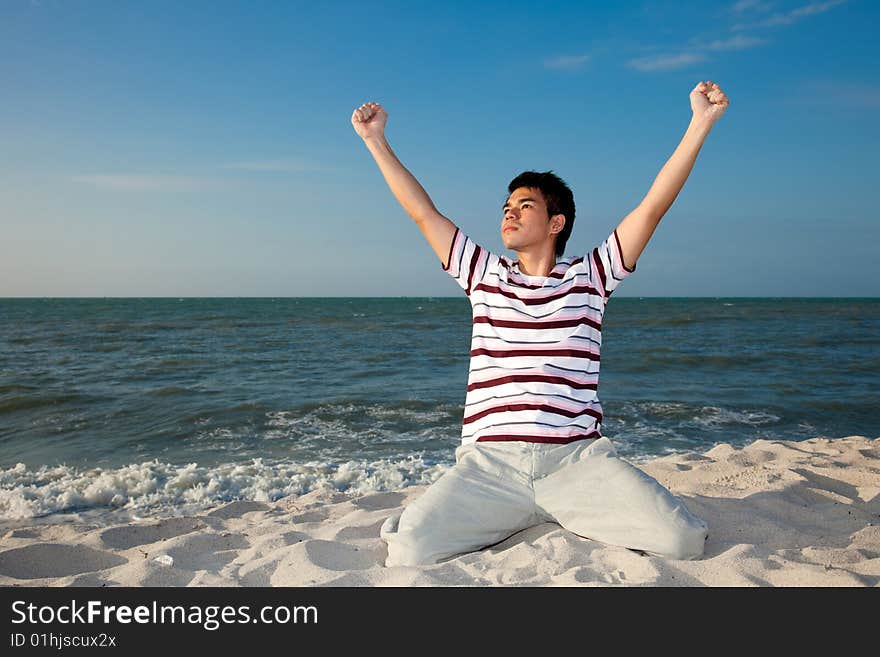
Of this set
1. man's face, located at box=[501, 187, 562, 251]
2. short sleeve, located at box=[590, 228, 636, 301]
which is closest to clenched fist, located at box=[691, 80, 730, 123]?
short sleeve, located at box=[590, 228, 636, 301]

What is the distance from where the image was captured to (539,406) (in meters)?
3.30

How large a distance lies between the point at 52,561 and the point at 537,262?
10.3 feet

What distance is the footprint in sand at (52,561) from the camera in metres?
3.41

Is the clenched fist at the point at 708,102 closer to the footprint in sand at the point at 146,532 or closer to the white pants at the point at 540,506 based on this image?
the white pants at the point at 540,506

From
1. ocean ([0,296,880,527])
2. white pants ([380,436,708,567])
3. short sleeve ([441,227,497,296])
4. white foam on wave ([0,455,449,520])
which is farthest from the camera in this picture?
ocean ([0,296,880,527])

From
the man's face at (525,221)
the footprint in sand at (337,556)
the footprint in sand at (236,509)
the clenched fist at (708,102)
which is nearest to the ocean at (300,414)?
the footprint in sand at (236,509)

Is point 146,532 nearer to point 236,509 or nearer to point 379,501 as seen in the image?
point 236,509

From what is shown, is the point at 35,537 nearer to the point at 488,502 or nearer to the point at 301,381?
the point at 488,502

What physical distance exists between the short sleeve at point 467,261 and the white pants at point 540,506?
91 cm

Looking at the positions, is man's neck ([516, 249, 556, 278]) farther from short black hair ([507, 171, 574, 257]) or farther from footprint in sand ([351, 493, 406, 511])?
footprint in sand ([351, 493, 406, 511])

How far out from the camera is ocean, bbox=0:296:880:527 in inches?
220

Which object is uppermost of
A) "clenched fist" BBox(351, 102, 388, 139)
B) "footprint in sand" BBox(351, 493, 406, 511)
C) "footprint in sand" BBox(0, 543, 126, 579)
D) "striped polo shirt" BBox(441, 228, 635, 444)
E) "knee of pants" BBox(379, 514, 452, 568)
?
"clenched fist" BBox(351, 102, 388, 139)
